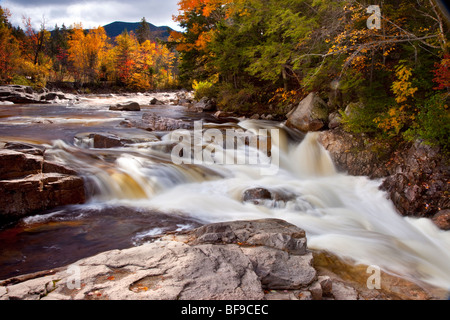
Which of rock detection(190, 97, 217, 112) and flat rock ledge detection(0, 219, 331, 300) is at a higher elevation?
rock detection(190, 97, 217, 112)

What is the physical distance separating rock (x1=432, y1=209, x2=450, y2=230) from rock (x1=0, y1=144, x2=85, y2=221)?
25.0ft

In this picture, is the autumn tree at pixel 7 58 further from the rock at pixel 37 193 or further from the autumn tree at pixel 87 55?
the rock at pixel 37 193

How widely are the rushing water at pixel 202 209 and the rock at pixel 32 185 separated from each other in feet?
0.83

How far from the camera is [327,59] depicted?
951 cm

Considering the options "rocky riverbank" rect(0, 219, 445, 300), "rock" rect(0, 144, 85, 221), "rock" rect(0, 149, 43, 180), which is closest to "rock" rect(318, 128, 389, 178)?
"rocky riverbank" rect(0, 219, 445, 300)

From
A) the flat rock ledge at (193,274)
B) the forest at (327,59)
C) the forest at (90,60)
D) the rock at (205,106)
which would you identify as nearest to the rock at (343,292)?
the flat rock ledge at (193,274)

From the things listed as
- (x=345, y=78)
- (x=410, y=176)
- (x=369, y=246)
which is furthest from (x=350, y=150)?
(x=369, y=246)

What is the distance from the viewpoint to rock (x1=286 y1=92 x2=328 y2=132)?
1015 centimetres

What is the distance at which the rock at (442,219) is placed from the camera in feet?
17.5

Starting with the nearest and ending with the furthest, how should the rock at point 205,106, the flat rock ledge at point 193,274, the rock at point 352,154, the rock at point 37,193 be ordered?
the flat rock ledge at point 193,274
the rock at point 37,193
the rock at point 352,154
the rock at point 205,106

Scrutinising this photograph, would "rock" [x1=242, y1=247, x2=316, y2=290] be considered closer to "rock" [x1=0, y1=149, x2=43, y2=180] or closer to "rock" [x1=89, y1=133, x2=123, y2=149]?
"rock" [x1=0, y1=149, x2=43, y2=180]

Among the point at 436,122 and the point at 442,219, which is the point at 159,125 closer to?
the point at 436,122

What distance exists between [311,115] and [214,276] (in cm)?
889

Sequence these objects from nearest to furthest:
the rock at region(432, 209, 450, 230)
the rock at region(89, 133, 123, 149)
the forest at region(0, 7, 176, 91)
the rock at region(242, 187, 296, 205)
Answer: the rock at region(432, 209, 450, 230), the rock at region(242, 187, 296, 205), the rock at region(89, 133, 123, 149), the forest at region(0, 7, 176, 91)
